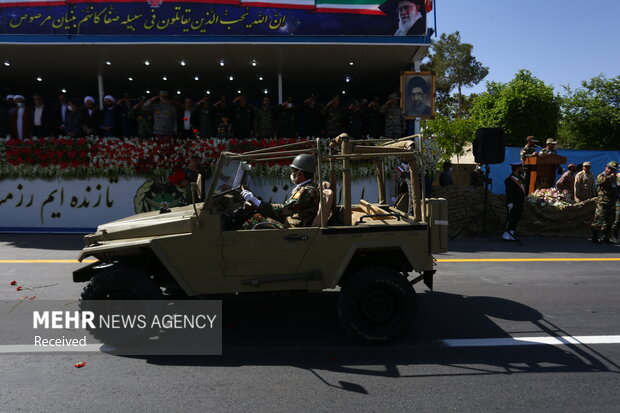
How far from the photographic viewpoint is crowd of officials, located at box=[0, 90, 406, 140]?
38.6ft

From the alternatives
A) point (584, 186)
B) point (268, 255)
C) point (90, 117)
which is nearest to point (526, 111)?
point (584, 186)

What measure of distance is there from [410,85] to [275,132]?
4.01m

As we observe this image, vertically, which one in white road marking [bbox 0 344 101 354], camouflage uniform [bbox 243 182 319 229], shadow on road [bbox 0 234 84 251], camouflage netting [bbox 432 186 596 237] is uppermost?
camouflage uniform [bbox 243 182 319 229]

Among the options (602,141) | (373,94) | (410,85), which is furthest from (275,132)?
(602,141)

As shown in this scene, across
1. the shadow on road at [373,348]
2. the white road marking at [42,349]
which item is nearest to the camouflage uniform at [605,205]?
the shadow on road at [373,348]

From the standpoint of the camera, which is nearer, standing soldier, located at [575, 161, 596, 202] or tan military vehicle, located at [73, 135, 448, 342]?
tan military vehicle, located at [73, 135, 448, 342]

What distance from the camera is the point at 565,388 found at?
133 inches

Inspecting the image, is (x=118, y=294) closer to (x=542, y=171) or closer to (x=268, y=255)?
(x=268, y=255)

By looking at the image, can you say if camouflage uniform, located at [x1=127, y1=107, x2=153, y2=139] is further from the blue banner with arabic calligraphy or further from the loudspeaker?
the loudspeaker

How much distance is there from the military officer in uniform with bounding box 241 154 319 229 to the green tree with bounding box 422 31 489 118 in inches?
1802

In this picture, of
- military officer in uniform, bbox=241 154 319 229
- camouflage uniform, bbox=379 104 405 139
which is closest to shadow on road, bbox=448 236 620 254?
camouflage uniform, bbox=379 104 405 139

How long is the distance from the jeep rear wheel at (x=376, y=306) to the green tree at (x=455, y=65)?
46.3 meters

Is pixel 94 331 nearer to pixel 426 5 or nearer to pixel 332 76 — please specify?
pixel 426 5

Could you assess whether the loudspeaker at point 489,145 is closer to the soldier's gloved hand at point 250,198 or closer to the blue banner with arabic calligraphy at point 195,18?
the blue banner with arabic calligraphy at point 195,18
